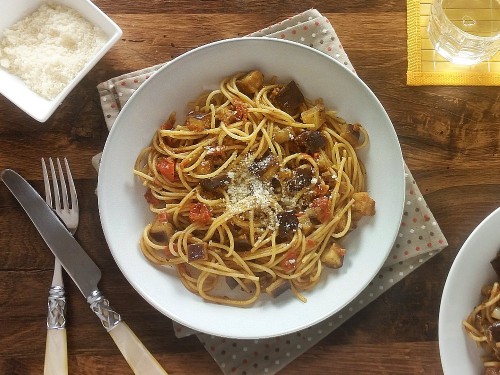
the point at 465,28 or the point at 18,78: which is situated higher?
the point at 18,78

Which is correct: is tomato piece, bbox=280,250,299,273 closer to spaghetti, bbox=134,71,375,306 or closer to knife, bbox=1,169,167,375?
spaghetti, bbox=134,71,375,306

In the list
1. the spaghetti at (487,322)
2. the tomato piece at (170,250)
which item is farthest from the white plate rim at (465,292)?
the tomato piece at (170,250)

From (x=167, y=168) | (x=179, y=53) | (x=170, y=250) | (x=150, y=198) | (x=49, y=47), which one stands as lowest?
(x=170, y=250)

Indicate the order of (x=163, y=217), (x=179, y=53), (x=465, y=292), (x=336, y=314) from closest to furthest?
1. (x=465, y=292)
2. (x=163, y=217)
3. (x=336, y=314)
4. (x=179, y=53)

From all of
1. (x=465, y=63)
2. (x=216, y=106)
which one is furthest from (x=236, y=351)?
(x=465, y=63)

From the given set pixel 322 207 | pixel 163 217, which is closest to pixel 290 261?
pixel 322 207

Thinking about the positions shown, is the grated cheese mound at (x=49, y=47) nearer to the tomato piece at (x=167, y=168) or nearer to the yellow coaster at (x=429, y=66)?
the tomato piece at (x=167, y=168)

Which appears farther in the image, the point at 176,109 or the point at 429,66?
the point at 429,66

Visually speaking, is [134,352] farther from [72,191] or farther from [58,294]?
[72,191]
